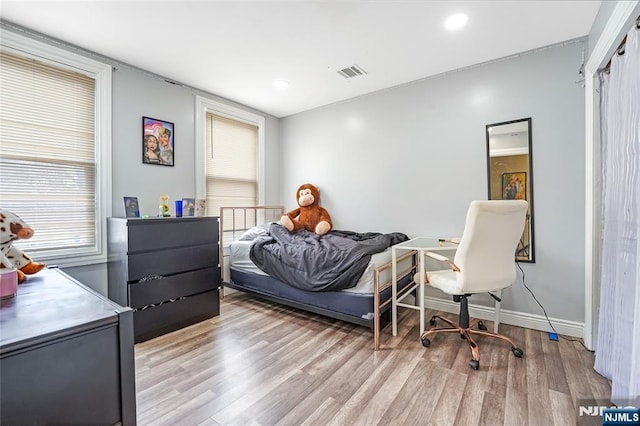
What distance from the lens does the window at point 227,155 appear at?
3.34 m

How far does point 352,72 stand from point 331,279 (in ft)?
6.77

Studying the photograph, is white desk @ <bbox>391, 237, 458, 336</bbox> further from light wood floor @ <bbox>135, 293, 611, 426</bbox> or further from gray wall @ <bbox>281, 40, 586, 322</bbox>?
gray wall @ <bbox>281, 40, 586, 322</bbox>

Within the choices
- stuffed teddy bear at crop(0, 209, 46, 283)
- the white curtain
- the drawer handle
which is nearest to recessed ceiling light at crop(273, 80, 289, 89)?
the drawer handle

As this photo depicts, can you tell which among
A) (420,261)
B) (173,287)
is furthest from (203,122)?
(420,261)

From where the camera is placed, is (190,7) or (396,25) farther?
(396,25)

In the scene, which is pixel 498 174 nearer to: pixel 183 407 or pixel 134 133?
pixel 183 407

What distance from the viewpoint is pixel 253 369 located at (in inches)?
75.7

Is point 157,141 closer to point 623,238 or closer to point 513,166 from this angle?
point 513,166

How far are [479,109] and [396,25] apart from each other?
121 cm

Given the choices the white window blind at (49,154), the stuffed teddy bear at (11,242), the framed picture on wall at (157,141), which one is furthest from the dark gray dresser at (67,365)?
the framed picture on wall at (157,141)

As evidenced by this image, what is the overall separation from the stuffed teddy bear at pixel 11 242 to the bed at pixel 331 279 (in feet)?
5.75

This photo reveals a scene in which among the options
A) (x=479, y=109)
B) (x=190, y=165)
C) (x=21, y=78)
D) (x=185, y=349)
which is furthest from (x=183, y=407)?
(x=479, y=109)

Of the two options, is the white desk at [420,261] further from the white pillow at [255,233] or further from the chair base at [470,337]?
the white pillow at [255,233]

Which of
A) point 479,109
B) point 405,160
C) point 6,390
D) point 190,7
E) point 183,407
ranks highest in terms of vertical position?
point 190,7
